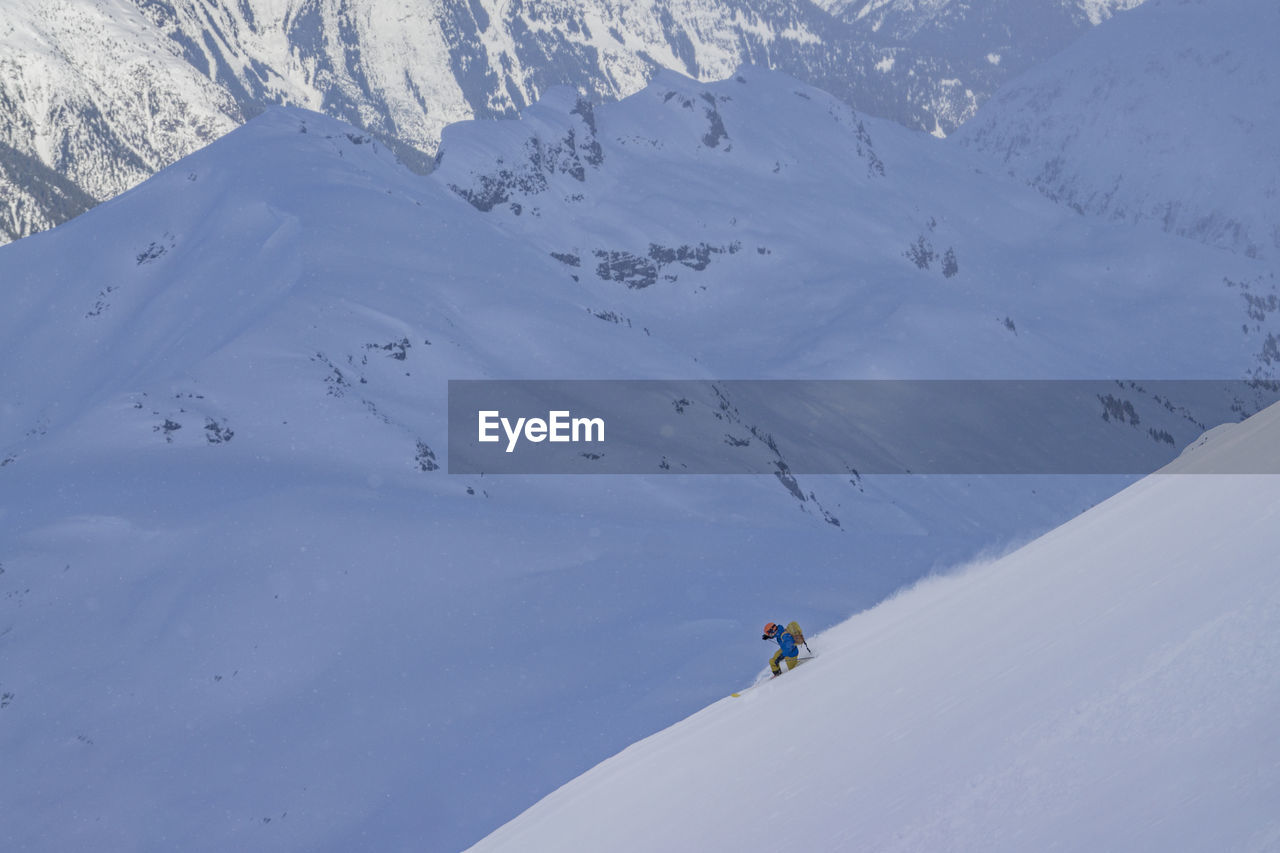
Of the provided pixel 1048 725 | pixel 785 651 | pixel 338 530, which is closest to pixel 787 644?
pixel 785 651

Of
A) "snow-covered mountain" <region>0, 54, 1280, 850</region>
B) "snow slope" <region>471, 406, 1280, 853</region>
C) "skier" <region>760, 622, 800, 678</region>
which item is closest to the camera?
"snow slope" <region>471, 406, 1280, 853</region>

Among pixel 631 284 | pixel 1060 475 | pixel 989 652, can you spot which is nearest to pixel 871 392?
pixel 1060 475

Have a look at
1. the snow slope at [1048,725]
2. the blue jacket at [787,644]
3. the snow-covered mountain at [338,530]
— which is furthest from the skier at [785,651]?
the snow-covered mountain at [338,530]

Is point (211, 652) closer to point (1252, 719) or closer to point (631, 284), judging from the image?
point (1252, 719)

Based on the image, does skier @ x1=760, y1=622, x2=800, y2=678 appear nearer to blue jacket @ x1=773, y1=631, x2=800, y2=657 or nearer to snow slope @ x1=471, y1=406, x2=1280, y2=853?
blue jacket @ x1=773, y1=631, x2=800, y2=657

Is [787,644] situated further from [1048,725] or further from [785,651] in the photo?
[1048,725]

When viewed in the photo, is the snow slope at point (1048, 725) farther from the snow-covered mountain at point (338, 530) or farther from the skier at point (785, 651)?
the snow-covered mountain at point (338, 530)

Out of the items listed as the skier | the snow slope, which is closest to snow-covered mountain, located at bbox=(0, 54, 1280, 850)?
the skier
